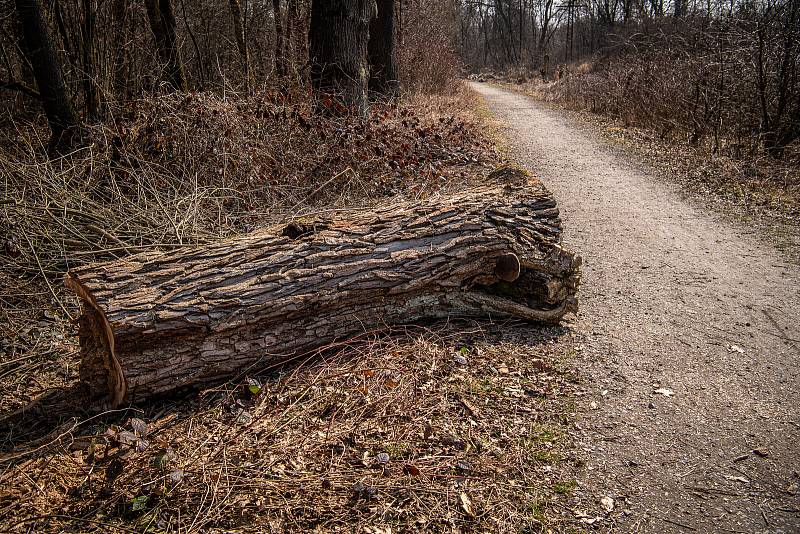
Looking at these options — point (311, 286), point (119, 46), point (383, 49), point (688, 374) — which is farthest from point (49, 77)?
point (383, 49)

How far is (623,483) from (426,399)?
111cm


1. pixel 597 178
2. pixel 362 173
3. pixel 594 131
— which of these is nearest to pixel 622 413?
pixel 362 173

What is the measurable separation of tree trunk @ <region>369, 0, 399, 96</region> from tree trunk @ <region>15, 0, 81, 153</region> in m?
7.36

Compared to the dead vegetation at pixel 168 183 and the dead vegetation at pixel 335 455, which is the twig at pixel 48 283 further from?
the dead vegetation at pixel 335 455

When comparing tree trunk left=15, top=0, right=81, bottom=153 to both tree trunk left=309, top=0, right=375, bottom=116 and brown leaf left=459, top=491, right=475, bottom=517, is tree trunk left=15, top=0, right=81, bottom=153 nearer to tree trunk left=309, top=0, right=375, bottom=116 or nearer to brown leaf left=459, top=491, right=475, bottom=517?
tree trunk left=309, top=0, right=375, bottom=116

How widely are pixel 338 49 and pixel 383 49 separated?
451 centimetres

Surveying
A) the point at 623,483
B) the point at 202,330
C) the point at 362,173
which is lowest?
the point at 623,483

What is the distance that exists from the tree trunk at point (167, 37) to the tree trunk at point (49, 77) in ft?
7.85

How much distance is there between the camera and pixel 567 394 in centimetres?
305

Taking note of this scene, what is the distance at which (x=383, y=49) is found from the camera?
38.8 feet

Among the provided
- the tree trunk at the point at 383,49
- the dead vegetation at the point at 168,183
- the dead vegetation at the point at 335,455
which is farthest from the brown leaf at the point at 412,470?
the tree trunk at the point at 383,49

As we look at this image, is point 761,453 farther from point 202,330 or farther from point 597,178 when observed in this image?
point 597,178

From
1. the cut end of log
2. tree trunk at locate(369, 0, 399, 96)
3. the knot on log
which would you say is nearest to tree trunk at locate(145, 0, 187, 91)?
tree trunk at locate(369, 0, 399, 96)

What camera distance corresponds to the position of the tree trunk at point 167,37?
301 inches
